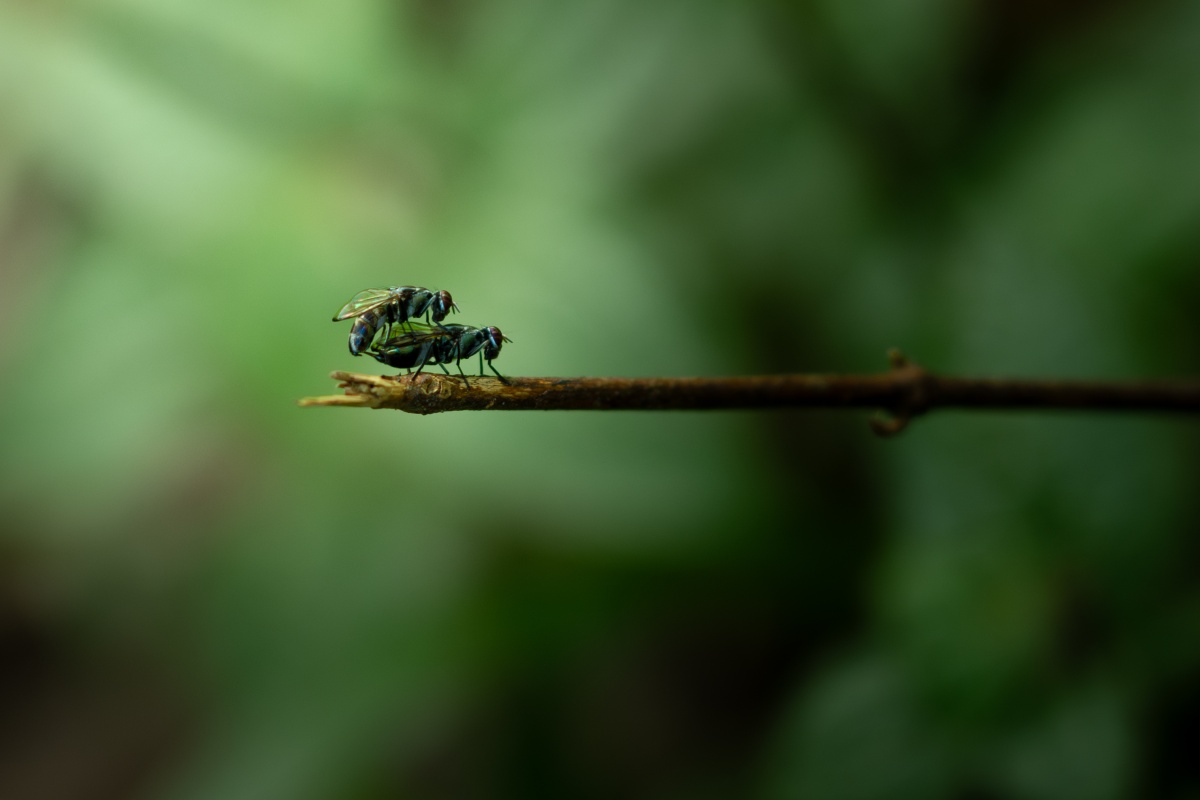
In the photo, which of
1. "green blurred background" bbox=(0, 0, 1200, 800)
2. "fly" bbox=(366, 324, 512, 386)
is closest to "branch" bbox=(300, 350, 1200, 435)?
"fly" bbox=(366, 324, 512, 386)

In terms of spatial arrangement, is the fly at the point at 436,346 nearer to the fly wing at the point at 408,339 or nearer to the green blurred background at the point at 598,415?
the fly wing at the point at 408,339

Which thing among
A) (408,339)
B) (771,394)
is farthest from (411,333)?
(771,394)

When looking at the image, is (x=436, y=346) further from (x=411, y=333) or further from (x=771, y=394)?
(x=771, y=394)

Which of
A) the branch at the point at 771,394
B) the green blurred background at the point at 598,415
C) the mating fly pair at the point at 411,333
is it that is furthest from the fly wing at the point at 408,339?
the green blurred background at the point at 598,415

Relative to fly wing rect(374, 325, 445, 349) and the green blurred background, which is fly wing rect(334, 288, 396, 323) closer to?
fly wing rect(374, 325, 445, 349)

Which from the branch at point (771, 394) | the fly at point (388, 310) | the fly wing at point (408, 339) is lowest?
the branch at point (771, 394)
